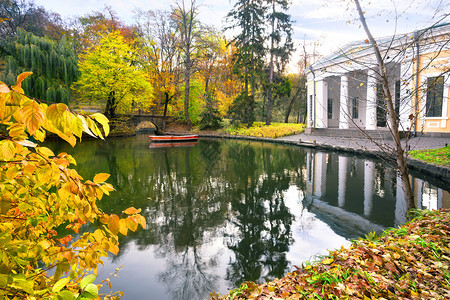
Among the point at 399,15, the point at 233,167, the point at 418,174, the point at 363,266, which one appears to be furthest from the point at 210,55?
the point at 363,266

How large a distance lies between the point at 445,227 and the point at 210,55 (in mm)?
30087

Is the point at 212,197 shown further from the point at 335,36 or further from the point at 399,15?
the point at 399,15

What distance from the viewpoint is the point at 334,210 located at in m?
5.62

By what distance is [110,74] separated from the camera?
77.4 feet

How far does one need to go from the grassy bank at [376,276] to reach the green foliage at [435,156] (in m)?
6.52

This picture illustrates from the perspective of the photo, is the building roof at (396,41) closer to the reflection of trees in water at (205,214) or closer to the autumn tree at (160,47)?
the reflection of trees in water at (205,214)

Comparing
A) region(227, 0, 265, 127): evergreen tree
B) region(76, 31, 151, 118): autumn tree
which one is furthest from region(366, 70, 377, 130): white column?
region(76, 31, 151, 118): autumn tree

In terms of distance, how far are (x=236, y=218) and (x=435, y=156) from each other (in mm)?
8280

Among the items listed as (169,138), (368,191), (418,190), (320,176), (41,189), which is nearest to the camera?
(41,189)

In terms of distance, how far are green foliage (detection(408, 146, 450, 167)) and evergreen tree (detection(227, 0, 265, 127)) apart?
56.5ft

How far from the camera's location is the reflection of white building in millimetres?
5398

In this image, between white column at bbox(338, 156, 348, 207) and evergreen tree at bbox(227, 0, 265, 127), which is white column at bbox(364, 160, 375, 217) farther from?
evergreen tree at bbox(227, 0, 265, 127)

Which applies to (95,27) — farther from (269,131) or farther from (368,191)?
(368,191)

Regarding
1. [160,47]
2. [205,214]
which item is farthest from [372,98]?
[160,47]
